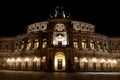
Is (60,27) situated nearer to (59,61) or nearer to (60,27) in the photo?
(60,27)

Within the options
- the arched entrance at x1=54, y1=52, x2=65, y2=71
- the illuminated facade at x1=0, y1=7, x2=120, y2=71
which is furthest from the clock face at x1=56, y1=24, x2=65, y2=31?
the arched entrance at x1=54, y1=52, x2=65, y2=71

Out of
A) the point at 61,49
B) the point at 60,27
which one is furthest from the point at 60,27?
the point at 61,49

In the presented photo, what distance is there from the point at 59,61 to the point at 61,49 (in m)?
4.08

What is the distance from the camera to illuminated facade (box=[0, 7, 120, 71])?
46.8 metres

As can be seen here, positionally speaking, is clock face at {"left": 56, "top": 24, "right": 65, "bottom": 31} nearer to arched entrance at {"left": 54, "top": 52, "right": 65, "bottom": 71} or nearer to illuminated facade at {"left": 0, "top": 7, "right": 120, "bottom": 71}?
illuminated facade at {"left": 0, "top": 7, "right": 120, "bottom": 71}

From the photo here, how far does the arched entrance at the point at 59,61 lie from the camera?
4728cm

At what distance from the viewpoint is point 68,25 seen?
163ft

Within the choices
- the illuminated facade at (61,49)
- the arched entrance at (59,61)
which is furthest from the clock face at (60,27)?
the arched entrance at (59,61)

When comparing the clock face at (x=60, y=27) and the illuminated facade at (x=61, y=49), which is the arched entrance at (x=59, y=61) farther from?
the clock face at (x=60, y=27)

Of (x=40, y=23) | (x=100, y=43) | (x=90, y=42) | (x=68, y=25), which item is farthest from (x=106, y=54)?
(x=40, y=23)

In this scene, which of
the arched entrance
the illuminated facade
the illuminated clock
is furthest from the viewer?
the illuminated clock

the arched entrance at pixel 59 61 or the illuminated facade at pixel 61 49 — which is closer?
the illuminated facade at pixel 61 49

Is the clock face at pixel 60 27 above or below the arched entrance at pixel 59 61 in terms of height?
above

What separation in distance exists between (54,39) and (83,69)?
12554 mm
